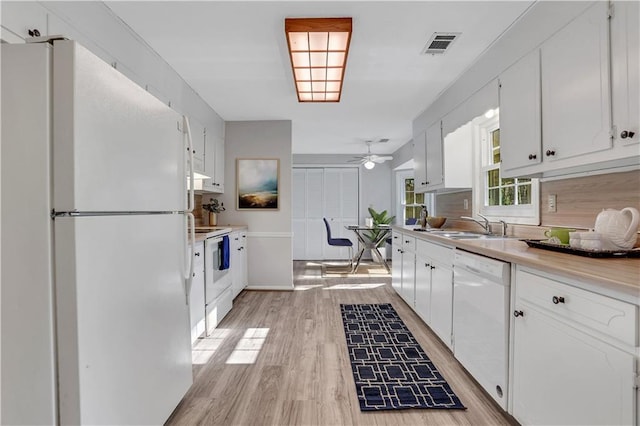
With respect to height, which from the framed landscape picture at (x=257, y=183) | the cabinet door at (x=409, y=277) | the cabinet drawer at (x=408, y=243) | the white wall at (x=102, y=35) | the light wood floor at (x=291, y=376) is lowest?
the light wood floor at (x=291, y=376)


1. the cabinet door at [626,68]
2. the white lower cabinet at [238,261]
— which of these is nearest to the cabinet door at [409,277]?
the white lower cabinet at [238,261]

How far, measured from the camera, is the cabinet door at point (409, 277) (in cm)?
350

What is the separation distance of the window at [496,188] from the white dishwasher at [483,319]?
0.80 meters

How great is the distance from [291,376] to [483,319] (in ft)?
4.20

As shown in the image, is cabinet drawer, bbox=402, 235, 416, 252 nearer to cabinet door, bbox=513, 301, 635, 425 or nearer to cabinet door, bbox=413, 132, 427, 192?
cabinet door, bbox=413, 132, 427, 192

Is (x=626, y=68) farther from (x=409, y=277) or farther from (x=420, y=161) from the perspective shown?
(x=420, y=161)

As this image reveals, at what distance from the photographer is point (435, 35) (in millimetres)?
2395

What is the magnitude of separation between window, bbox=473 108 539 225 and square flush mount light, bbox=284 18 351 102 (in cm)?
138

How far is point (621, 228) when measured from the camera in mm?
1521

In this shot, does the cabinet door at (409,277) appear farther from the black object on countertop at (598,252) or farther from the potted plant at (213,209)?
the potted plant at (213,209)

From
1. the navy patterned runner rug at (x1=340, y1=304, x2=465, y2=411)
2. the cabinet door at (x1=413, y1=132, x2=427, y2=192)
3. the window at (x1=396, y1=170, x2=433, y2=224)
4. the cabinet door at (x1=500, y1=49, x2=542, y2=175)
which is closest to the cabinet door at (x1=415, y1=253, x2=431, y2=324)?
A: the navy patterned runner rug at (x1=340, y1=304, x2=465, y2=411)

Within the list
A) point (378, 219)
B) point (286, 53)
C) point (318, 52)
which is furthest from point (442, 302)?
point (378, 219)

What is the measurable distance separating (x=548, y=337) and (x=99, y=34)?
111 inches

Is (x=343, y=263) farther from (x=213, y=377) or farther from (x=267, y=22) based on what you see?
(x=267, y=22)
